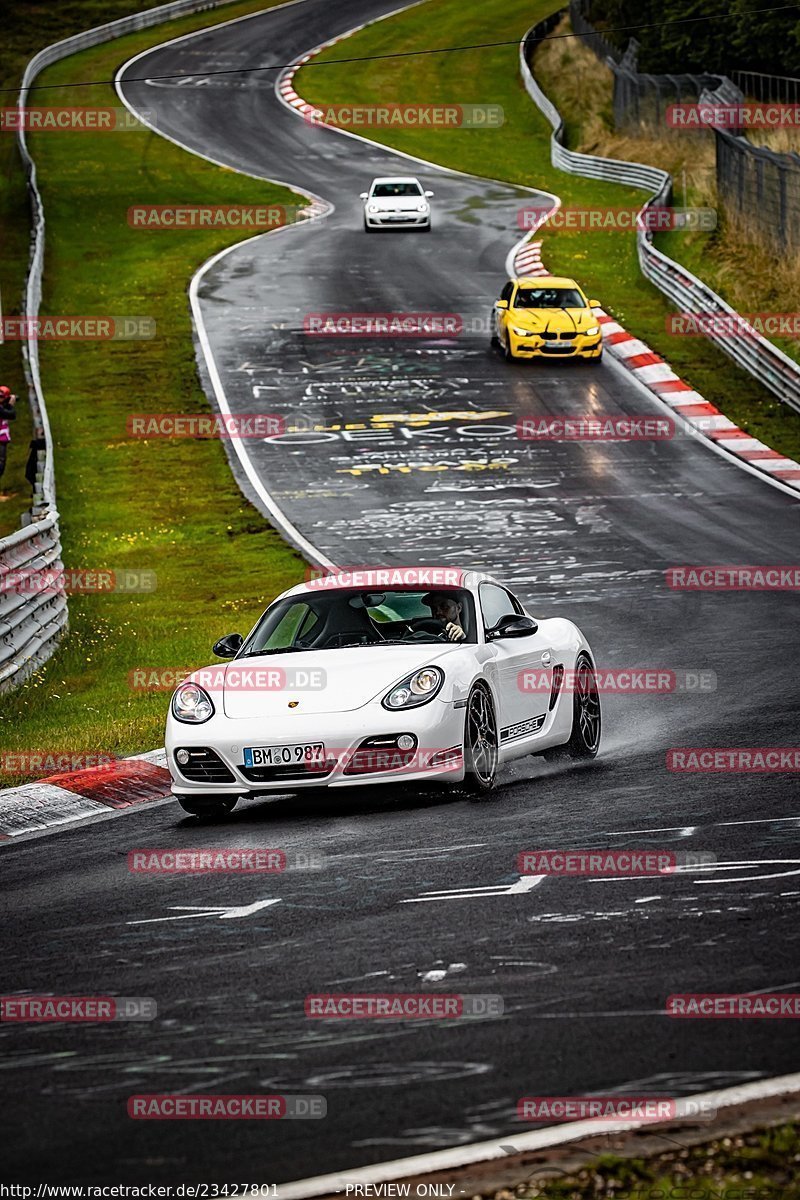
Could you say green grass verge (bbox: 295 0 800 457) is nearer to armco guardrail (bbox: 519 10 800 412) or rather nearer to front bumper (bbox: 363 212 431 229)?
armco guardrail (bbox: 519 10 800 412)

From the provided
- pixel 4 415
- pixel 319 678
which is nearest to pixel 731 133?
pixel 4 415

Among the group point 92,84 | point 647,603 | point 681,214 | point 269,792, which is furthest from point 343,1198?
point 92,84

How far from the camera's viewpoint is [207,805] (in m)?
10.3

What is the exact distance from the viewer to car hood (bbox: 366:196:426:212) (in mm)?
47781

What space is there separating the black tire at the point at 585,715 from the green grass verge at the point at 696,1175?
704cm

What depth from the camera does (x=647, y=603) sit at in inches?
703

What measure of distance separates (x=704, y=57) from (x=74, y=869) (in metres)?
57.4

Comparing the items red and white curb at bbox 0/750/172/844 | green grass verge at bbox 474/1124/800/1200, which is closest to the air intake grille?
red and white curb at bbox 0/750/172/844

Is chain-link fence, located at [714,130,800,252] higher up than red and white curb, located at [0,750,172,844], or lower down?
lower down

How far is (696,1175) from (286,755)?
5.60 metres

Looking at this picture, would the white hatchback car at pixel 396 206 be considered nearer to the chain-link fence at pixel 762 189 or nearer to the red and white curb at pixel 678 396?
the red and white curb at pixel 678 396

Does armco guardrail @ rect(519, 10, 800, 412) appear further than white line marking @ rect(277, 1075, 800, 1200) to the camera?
Yes

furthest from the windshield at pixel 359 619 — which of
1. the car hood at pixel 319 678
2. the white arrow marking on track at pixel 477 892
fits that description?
the white arrow marking on track at pixel 477 892

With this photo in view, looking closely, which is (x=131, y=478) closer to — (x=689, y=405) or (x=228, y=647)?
(x=689, y=405)
